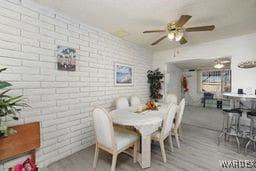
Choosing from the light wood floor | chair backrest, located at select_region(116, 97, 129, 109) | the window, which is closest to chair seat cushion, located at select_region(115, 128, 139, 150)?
the light wood floor

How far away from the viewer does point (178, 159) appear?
2508mm

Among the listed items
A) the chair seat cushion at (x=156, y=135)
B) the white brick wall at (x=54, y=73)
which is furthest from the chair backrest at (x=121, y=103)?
the chair seat cushion at (x=156, y=135)

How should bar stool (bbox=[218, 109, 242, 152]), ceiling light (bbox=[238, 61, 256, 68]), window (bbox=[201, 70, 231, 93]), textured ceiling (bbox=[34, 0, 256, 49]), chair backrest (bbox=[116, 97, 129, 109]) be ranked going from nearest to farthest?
textured ceiling (bbox=[34, 0, 256, 49]) → bar stool (bbox=[218, 109, 242, 152]) → chair backrest (bbox=[116, 97, 129, 109]) → ceiling light (bbox=[238, 61, 256, 68]) → window (bbox=[201, 70, 231, 93])

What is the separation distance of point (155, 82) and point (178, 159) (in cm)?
303

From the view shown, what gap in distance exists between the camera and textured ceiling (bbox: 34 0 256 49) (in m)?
2.25

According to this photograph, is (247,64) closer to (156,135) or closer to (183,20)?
(183,20)

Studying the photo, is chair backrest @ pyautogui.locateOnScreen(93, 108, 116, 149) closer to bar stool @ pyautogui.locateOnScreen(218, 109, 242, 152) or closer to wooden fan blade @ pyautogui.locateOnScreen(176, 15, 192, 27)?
wooden fan blade @ pyautogui.locateOnScreen(176, 15, 192, 27)

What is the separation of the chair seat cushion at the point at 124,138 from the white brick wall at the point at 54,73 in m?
0.97

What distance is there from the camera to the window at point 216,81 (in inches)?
310

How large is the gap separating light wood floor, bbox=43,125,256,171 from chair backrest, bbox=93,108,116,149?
19.3 inches

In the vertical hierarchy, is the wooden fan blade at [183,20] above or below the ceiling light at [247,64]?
above

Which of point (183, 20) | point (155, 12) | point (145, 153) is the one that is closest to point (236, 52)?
point (183, 20)

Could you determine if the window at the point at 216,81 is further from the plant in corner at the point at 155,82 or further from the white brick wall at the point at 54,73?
the white brick wall at the point at 54,73

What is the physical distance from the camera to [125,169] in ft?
7.30
